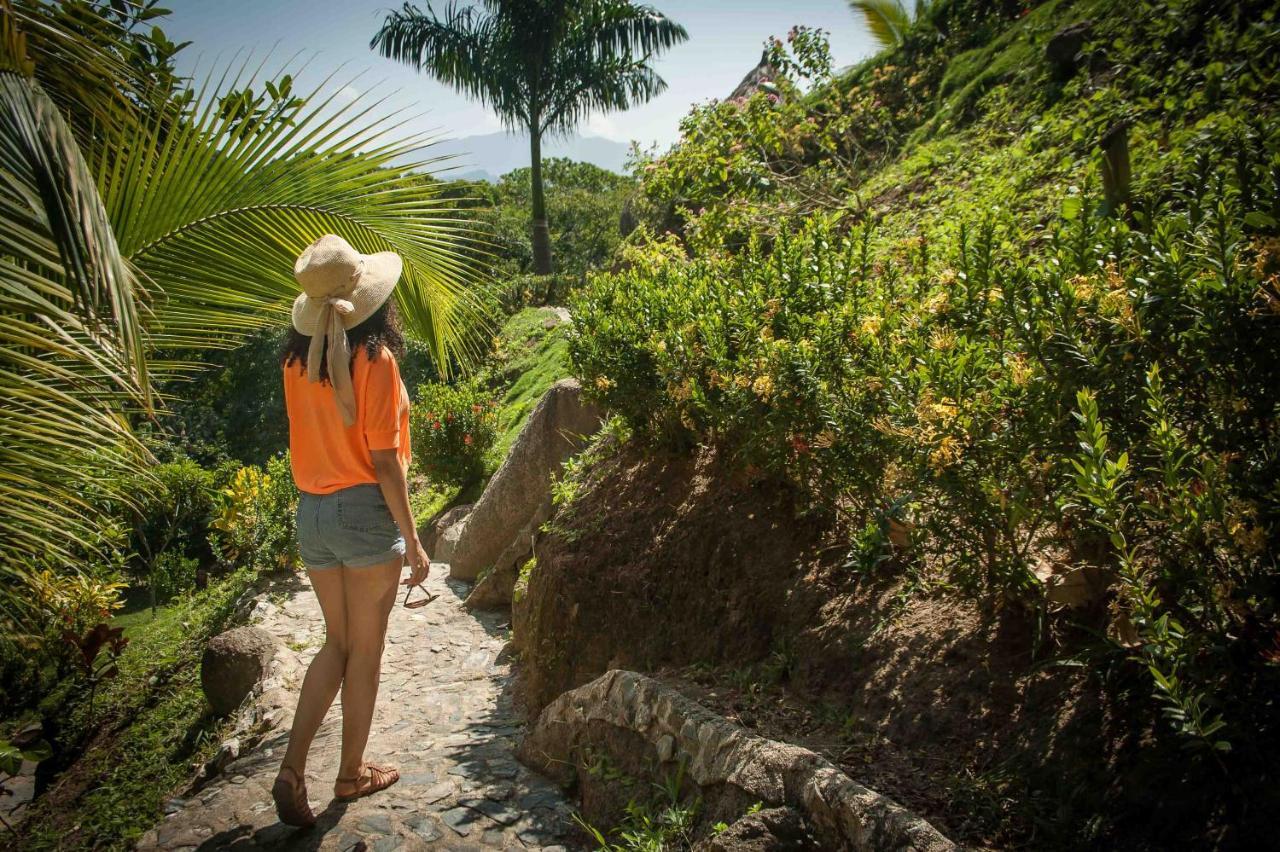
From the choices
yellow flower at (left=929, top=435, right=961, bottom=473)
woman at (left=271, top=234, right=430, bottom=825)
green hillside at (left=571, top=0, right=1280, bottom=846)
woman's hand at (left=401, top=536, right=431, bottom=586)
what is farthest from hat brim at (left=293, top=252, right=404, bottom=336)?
yellow flower at (left=929, top=435, right=961, bottom=473)

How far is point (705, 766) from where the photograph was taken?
2758mm

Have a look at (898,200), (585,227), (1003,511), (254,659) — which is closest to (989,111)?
(898,200)

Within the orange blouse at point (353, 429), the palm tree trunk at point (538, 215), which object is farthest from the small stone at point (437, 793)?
the palm tree trunk at point (538, 215)

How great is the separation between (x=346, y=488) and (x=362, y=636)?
22.5 inches

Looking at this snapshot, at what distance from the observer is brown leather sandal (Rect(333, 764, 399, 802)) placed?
132 inches

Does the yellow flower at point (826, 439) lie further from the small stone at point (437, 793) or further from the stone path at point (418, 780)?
the small stone at point (437, 793)

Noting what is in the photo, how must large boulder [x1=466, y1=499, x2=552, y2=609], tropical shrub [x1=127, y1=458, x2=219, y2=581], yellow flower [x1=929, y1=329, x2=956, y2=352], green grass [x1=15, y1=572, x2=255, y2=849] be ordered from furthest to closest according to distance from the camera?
1. tropical shrub [x1=127, y1=458, x2=219, y2=581]
2. large boulder [x1=466, y1=499, x2=552, y2=609]
3. green grass [x1=15, y1=572, x2=255, y2=849]
4. yellow flower [x1=929, y1=329, x2=956, y2=352]

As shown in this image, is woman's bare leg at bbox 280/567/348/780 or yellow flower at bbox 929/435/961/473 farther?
woman's bare leg at bbox 280/567/348/780

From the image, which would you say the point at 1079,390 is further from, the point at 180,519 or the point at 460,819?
the point at 180,519

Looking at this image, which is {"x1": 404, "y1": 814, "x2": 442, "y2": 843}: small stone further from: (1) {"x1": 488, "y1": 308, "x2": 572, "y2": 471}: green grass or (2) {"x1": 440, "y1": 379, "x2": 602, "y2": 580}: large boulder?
(1) {"x1": 488, "y1": 308, "x2": 572, "y2": 471}: green grass

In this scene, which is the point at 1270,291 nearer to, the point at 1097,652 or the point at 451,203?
the point at 1097,652

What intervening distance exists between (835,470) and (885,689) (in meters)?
0.83

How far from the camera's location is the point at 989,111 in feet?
26.6

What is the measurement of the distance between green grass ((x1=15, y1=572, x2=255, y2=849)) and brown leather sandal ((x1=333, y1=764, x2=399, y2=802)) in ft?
5.38
